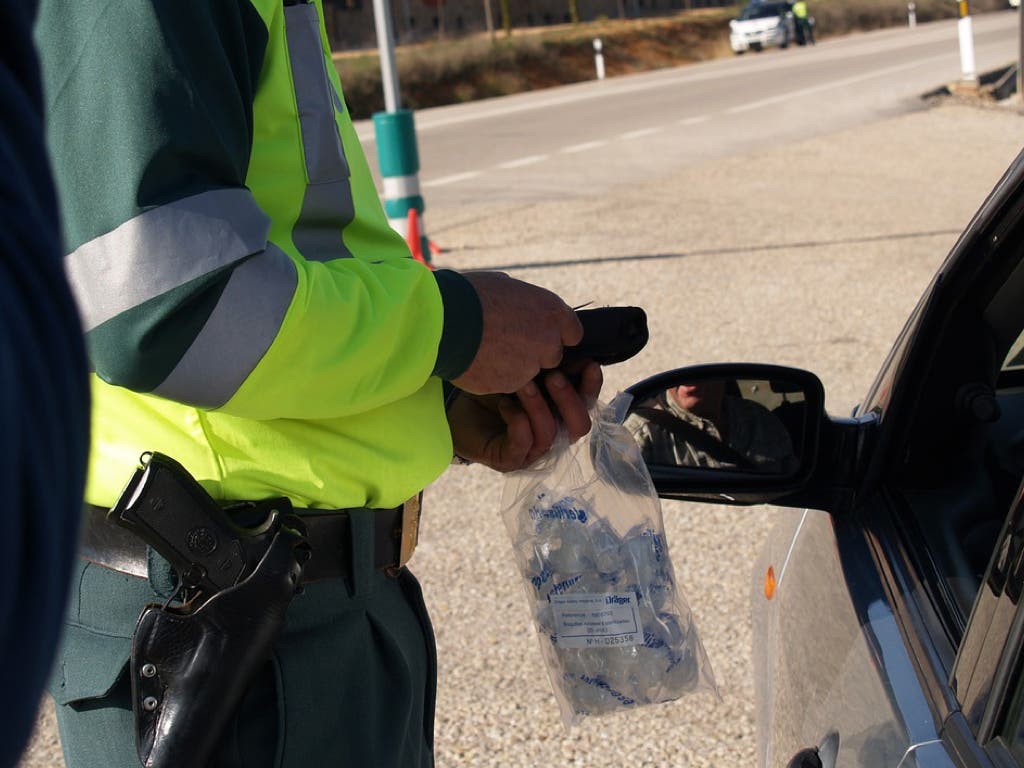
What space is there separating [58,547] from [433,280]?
2.87 feet

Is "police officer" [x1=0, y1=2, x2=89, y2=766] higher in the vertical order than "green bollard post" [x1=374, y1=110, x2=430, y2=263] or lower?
higher

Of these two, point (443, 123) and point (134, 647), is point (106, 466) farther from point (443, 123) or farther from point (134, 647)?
point (443, 123)

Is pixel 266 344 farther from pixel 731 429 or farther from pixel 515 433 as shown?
pixel 731 429

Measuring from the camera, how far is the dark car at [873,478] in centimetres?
160

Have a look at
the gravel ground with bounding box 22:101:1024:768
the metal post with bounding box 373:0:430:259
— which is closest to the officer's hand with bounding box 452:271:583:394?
the gravel ground with bounding box 22:101:1024:768

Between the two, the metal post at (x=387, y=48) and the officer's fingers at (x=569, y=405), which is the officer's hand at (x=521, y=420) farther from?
the metal post at (x=387, y=48)

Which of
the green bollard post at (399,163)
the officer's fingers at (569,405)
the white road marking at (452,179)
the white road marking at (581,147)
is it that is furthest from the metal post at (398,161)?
the white road marking at (581,147)

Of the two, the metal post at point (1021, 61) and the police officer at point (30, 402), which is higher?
the police officer at point (30, 402)

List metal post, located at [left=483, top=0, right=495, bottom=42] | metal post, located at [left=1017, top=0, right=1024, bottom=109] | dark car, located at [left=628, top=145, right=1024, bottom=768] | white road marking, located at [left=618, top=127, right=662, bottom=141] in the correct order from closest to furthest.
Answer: dark car, located at [left=628, top=145, right=1024, bottom=768]
white road marking, located at [left=618, top=127, right=662, bottom=141]
metal post, located at [left=1017, top=0, right=1024, bottom=109]
metal post, located at [left=483, top=0, right=495, bottom=42]

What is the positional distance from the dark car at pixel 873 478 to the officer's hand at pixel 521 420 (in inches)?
9.1

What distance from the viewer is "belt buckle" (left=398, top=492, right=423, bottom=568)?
1611mm

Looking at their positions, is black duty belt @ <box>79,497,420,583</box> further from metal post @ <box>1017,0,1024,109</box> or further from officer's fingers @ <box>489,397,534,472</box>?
metal post @ <box>1017,0,1024,109</box>

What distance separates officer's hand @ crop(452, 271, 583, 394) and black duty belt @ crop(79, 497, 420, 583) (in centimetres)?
21

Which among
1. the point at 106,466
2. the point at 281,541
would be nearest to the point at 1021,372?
the point at 281,541
